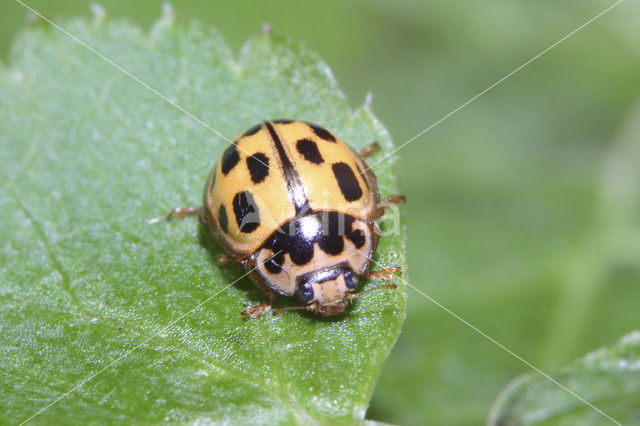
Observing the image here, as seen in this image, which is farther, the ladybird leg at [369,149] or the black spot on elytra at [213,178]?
the ladybird leg at [369,149]

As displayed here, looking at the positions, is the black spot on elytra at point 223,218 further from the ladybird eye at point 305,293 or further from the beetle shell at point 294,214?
the ladybird eye at point 305,293

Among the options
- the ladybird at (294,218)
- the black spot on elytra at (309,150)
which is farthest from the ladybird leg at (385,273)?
the black spot on elytra at (309,150)

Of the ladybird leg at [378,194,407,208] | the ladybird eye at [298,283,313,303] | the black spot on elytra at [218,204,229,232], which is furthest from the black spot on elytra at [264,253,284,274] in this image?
the ladybird leg at [378,194,407,208]

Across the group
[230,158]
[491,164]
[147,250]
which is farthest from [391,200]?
[491,164]

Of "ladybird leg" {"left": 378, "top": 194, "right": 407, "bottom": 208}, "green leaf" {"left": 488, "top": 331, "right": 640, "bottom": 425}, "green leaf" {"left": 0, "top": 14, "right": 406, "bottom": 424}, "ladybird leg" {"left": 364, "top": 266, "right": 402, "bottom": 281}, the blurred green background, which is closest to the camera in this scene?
"green leaf" {"left": 0, "top": 14, "right": 406, "bottom": 424}

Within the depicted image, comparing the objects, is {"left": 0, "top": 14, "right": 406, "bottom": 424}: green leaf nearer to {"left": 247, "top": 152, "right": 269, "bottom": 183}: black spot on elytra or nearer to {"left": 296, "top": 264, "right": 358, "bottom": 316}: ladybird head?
{"left": 296, "top": 264, "right": 358, "bottom": 316}: ladybird head

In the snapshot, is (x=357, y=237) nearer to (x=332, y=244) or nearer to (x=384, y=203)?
(x=332, y=244)
